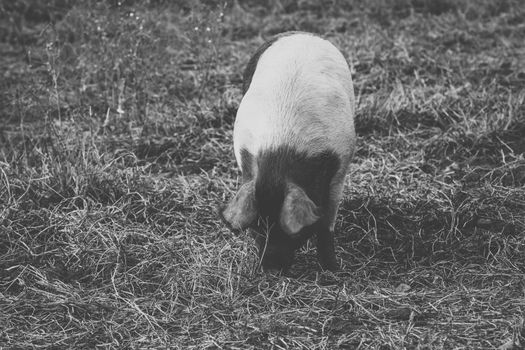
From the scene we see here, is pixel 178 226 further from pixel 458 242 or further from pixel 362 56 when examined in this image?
pixel 362 56

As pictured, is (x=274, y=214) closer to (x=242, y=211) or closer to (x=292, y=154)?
(x=242, y=211)

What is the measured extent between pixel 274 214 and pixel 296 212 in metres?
0.16

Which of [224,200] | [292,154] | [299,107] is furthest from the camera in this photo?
[224,200]

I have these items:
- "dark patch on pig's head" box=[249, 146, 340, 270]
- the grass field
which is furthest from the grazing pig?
the grass field

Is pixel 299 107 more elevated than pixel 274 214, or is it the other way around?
pixel 299 107

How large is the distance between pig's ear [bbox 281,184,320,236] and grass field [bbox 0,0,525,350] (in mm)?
458

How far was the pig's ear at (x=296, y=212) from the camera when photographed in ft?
9.97

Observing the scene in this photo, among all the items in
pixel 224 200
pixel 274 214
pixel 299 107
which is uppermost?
pixel 299 107

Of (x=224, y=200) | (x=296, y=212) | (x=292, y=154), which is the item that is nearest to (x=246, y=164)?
(x=292, y=154)

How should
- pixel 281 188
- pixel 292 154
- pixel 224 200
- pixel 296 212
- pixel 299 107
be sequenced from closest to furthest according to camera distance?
1. pixel 296 212
2. pixel 281 188
3. pixel 292 154
4. pixel 299 107
5. pixel 224 200

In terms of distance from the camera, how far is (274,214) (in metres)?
3.18

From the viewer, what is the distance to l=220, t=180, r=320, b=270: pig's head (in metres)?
3.06

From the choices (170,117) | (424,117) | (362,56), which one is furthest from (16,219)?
(362,56)

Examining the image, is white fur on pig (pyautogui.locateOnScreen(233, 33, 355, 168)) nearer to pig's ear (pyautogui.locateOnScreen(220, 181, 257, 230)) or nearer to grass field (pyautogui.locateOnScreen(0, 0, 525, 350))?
pig's ear (pyautogui.locateOnScreen(220, 181, 257, 230))
